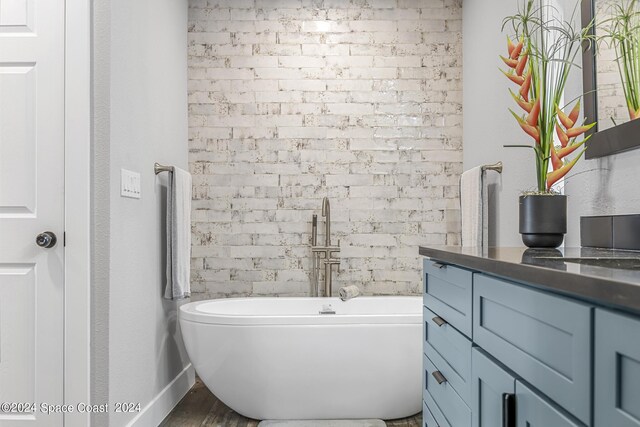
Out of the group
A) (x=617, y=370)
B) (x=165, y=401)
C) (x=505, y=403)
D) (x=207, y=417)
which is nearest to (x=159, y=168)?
(x=165, y=401)

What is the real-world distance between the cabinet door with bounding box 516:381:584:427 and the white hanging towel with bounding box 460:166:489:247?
186cm

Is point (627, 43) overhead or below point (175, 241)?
overhead

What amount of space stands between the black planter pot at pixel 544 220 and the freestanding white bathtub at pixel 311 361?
42.2 inches

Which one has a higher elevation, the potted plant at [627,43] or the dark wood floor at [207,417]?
the potted plant at [627,43]

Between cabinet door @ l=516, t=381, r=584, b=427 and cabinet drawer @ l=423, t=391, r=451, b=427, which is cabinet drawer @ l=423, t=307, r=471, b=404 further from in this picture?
cabinet door @ l=516, t=381, r=584, b=427

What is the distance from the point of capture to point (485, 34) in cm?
291

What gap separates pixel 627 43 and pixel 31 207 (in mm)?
2284

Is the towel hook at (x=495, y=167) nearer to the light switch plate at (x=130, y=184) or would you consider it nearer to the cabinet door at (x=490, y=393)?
the cabinet door at (x=490, y=393)

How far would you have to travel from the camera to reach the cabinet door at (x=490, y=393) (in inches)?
35.3

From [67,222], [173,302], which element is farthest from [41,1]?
[173,302]

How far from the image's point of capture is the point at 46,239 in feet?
6.40

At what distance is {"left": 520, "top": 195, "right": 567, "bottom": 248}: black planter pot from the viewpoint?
4.79 ft

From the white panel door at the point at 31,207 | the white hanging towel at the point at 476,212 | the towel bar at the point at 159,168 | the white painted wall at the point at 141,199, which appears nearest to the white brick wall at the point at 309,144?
the white painted wall at the point at 141,199

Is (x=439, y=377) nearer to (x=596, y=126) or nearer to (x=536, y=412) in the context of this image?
(x=536, y=412)
